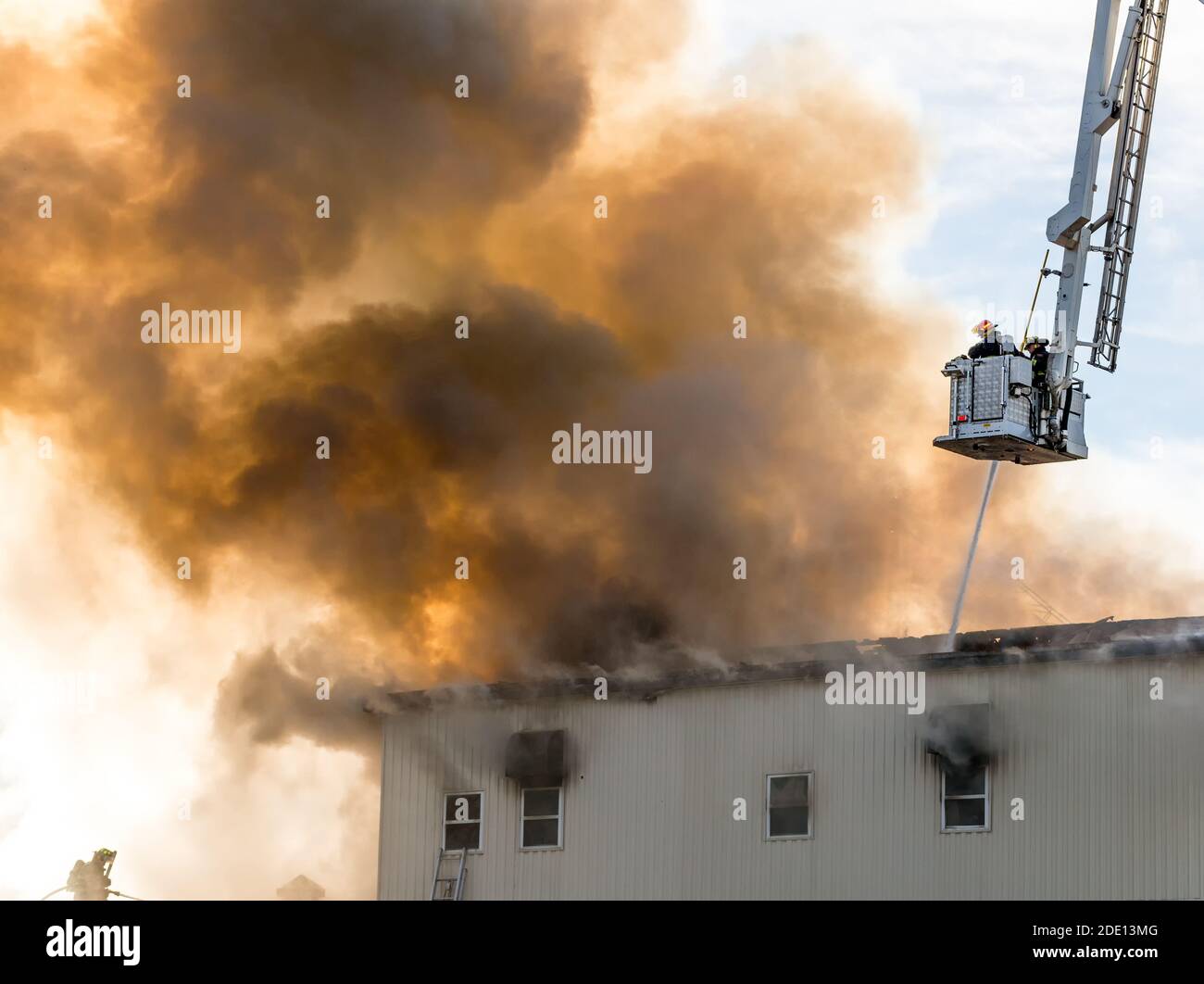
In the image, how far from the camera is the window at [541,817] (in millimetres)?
30781

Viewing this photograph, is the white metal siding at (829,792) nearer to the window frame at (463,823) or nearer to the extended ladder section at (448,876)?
the window frame at (463,823)

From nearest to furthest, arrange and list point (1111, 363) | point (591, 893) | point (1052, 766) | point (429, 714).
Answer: point (1052, 766)
point (1111, 363)
point (591, 893)
point (429, 714)

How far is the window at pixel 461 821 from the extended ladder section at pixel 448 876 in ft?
0.41

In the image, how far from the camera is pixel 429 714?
33031mm

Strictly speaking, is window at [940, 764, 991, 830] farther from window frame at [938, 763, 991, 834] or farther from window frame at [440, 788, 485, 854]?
window frame at [440, 788, 485, 854]

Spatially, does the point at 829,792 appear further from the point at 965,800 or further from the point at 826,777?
the point at 965,800

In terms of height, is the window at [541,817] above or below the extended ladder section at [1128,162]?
below

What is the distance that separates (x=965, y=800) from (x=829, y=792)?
223 cm

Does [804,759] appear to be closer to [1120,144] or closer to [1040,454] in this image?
[1040,454]

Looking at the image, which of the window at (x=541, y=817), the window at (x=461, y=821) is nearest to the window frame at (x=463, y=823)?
the window at (x=461, y=821)

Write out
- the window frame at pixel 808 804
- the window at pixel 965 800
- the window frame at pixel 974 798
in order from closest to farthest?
the window frame at pixel 974 798 < the window at pixel 965 800 < the window frame at pixel 808 804

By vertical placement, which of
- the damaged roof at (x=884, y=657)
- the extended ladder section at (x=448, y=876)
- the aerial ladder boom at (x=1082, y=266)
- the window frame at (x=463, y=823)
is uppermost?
the aerial ladder boom at (x=1082, y=266)
